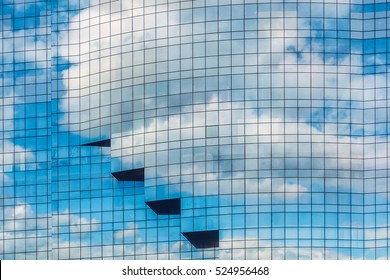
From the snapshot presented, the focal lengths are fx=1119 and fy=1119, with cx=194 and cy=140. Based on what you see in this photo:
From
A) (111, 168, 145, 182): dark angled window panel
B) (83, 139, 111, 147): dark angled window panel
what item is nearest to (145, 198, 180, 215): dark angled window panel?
(111, 168, 145, 182): dark angled window panel

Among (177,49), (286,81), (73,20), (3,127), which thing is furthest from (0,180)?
(286,81)

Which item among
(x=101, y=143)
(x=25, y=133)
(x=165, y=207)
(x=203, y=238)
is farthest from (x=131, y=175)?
(x=25, y=133)

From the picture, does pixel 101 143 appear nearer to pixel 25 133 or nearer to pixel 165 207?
pixel 165 207

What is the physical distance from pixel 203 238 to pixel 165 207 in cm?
546

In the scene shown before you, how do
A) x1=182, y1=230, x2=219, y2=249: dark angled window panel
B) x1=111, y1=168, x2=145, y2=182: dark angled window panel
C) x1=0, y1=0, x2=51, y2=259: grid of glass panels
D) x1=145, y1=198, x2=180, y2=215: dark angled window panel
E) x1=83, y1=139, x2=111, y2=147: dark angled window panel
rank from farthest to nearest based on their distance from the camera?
x1=0, y1=0, x2=51, y2=259: grid of glass panels → x1=83, y1=139, x2=111, y2=147: dark angled window panel → x1=111, y1=168, x2=145, y2=182: dark angled window panel → x1=145, y1=198, x2=180, y2=215: dark angled window panel → x1=182, y1=230, x2=219, y2=249: dark angled window panel

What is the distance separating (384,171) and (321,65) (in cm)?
1203

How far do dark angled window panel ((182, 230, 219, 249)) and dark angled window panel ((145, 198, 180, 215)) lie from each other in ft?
11.8

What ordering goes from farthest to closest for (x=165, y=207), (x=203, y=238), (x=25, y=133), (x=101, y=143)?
(x=25, y=133) → (x=101, y=143) → (x=165, y=207) → (x=203, y=238)

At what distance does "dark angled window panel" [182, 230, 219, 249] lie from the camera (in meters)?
110

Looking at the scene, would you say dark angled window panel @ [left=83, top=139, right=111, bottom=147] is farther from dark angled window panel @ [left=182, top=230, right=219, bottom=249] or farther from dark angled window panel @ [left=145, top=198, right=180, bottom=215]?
dark angled window panel @ [left=182, top=230, right=219, bottom=249]

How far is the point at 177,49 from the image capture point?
361 feet

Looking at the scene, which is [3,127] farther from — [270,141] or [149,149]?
[270,141]

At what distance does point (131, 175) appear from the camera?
116m

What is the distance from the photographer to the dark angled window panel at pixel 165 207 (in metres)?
113
